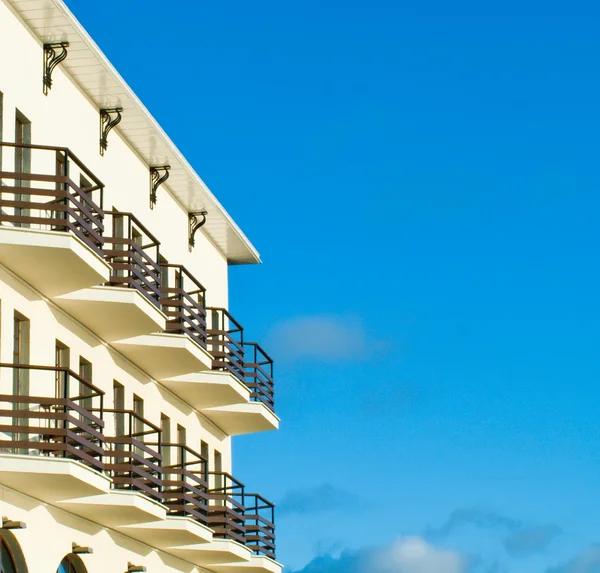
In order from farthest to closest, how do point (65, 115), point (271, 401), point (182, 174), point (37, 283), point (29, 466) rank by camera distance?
point (271, 401) → point (182, 174) → point (65, 115) → point (37, 283) → point (29, 466)

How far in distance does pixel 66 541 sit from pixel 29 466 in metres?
4.36

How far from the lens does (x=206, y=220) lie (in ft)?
137

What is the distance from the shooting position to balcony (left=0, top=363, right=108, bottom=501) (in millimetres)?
25000

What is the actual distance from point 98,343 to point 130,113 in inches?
223

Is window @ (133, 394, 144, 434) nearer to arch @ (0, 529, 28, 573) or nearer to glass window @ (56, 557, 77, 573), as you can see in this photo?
glass window @ (56, 557, 77, 573)

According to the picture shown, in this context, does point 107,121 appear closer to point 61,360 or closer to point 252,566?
point 61,360

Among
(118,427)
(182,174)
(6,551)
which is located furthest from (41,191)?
(182,174)

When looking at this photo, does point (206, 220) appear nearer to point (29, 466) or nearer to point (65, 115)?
point (65, 115)

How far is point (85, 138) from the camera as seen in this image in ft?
108

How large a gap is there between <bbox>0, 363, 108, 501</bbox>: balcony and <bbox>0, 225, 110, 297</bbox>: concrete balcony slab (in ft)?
5.81

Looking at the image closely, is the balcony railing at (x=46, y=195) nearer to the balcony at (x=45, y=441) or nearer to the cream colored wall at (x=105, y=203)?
the cream colored wall at (x=105, y=203)

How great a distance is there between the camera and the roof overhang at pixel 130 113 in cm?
2919

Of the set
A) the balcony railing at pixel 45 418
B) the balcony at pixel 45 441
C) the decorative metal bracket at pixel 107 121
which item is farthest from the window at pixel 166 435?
the balcony at pixel 45 441

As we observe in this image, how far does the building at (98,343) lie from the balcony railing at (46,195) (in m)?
0.04
